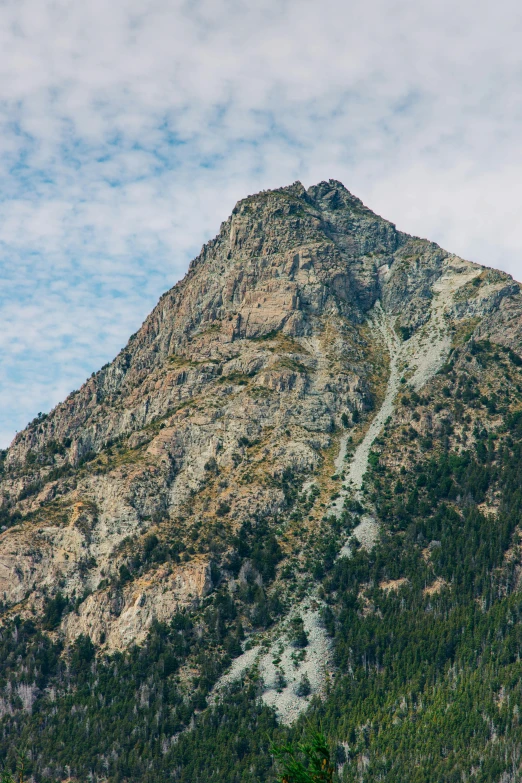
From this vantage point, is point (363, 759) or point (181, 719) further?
point (181, 719)

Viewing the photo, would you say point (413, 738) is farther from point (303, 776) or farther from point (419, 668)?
point (303, 776)

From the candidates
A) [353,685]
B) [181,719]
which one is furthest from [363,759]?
[181,719]

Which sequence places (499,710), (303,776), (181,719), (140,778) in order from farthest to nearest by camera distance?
(181,719) → (140,778) → (499,710) → (303,776)

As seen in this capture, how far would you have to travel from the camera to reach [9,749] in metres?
198

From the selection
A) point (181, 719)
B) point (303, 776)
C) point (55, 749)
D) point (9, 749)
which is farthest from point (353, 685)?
point (303, 776)

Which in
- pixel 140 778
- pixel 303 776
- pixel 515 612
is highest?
pixel 515 612

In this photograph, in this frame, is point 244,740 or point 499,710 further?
point 244,740

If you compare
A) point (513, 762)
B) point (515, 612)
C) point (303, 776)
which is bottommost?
point (513, 762)

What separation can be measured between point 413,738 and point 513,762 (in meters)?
19.9

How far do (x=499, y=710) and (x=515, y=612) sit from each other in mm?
28788

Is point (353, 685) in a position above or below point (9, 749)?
above

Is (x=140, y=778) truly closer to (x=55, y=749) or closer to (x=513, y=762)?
(x=55, y=749)

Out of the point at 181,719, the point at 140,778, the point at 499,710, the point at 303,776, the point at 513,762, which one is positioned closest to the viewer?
the point at 303,776

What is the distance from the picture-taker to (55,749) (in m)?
193
